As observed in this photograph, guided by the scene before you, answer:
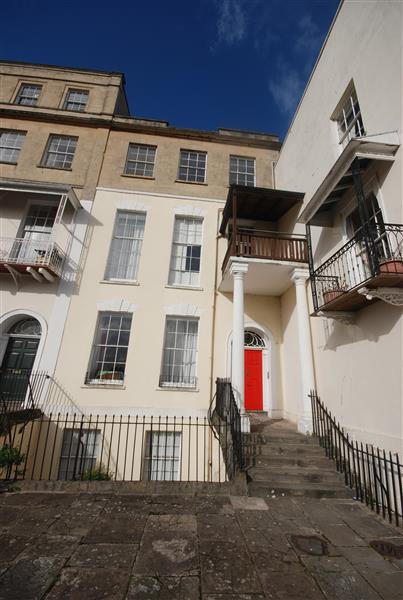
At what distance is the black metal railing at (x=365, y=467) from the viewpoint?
4.19 meters

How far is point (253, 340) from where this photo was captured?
32.8 ft

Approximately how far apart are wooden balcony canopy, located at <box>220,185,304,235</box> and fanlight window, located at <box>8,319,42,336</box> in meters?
7.76

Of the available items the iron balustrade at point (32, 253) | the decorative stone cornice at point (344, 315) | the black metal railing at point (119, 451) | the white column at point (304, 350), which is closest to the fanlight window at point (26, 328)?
the iron balustrade at point (32, 253)

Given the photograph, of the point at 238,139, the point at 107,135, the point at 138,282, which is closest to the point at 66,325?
the point at 138,282

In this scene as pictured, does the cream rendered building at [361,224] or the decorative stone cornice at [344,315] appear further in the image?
the decorative stone cornice at [344,315]

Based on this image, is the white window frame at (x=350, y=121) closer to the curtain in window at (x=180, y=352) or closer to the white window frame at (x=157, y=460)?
the curtain in window at (x=180, y=352)

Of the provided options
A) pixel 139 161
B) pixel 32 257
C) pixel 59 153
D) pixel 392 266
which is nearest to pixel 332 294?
pixel 392 266

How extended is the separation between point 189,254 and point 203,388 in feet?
17.1

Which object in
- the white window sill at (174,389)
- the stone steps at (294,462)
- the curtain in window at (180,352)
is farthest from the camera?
the curtain in window at (180,352)

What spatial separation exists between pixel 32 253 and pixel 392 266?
437 inches

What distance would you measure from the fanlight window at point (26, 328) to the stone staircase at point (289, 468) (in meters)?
7.92

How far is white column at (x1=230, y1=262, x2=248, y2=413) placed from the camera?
7371 mm

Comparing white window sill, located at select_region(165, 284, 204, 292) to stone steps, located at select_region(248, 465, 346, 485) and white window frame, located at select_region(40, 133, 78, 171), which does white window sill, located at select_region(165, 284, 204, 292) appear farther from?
white window frame, located at select_region(40, 133, 78, 171)

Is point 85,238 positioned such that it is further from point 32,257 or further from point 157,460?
point 157,460
